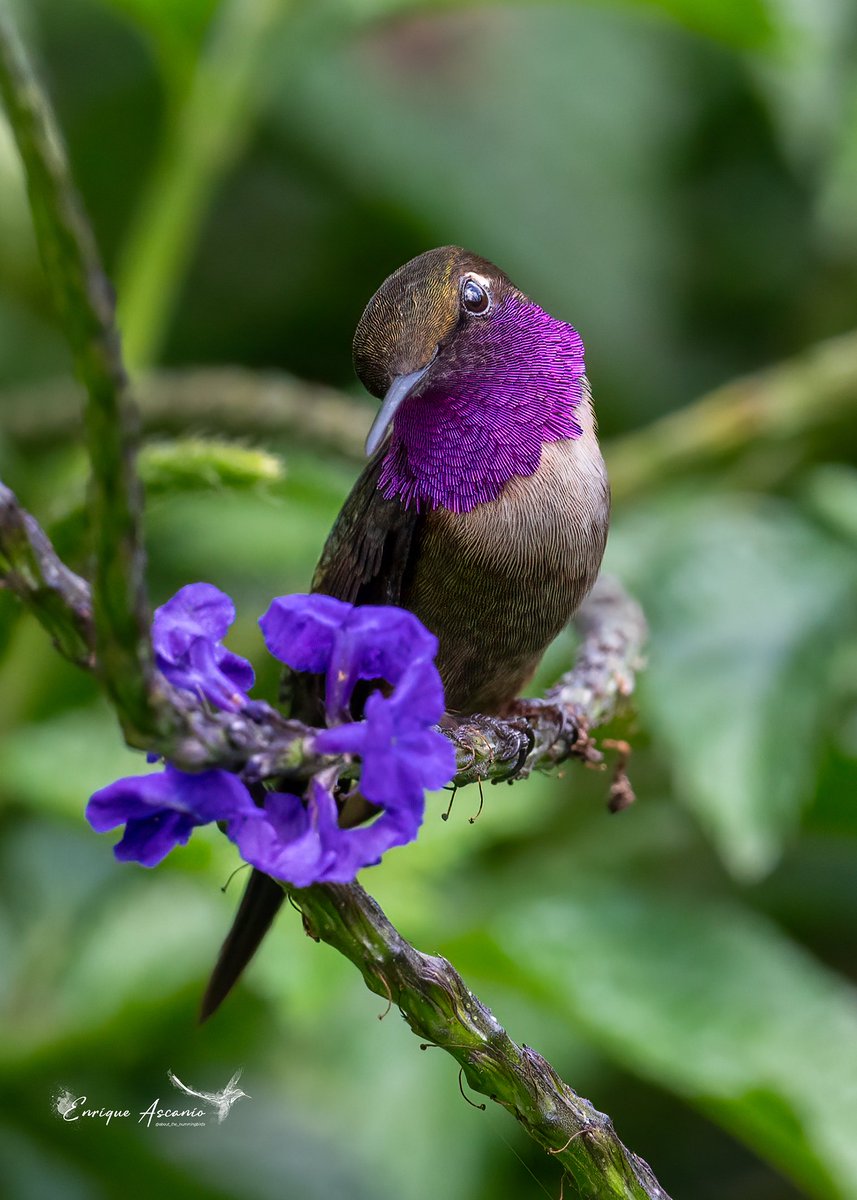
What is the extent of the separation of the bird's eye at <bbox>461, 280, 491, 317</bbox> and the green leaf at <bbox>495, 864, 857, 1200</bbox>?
1272 millimetres

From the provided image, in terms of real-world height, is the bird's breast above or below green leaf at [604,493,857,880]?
above

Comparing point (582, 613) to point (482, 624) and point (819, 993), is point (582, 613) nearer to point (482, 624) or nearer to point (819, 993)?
point (482, 624)

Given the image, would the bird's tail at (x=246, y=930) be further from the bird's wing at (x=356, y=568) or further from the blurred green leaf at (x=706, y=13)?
the blurred green leaf at (x=706, y=13)

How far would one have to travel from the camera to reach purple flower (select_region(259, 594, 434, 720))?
43.4 inches

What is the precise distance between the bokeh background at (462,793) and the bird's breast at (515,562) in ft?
0.95

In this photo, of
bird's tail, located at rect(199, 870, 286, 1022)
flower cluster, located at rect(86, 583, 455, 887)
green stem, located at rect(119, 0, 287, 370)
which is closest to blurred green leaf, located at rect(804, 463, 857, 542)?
green stem, located at rect(119, 0, 287, 370)

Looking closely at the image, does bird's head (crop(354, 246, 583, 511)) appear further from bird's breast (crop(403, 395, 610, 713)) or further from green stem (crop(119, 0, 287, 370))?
green stem (crop(119, 0, 287, 370))

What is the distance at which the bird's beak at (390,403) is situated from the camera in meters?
1.37

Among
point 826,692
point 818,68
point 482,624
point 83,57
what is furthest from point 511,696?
point 83,57

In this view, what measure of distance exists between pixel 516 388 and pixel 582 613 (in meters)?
0.67

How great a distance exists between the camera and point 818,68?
4160mm

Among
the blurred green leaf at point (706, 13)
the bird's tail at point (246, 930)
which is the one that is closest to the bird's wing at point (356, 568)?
the bird's tail at point (246, 930)

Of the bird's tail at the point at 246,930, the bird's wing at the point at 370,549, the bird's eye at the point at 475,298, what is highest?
the bird's eye at the point at 475,298

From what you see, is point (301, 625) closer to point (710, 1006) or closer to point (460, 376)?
point (460, 376)
